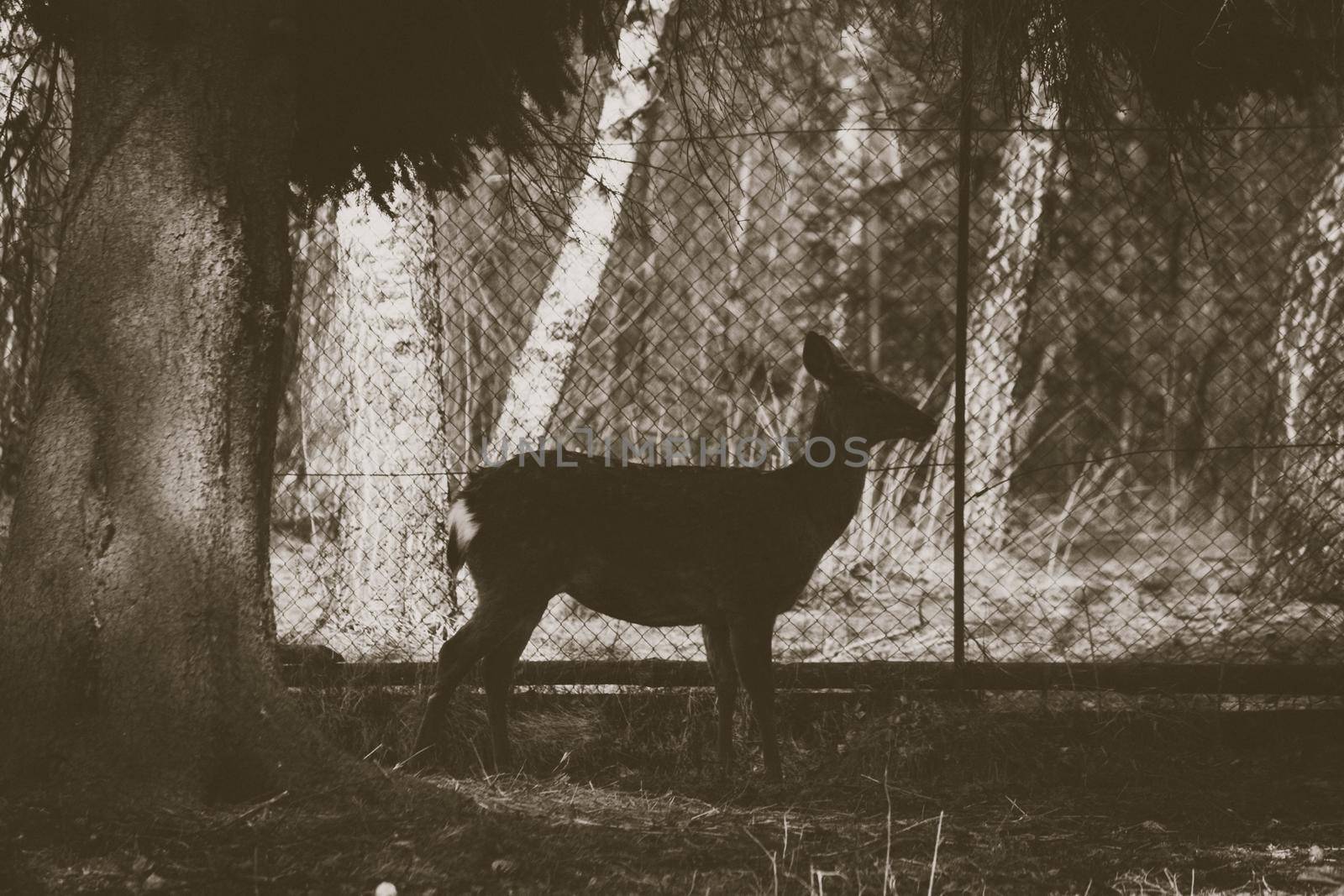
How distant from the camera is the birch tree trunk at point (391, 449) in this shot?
6570 mm

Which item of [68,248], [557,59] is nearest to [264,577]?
[68,248]

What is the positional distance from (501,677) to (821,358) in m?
1.85

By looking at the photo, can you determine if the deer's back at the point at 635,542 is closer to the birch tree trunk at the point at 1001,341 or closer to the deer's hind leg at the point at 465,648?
the deer's hind leg at the point at 465,648

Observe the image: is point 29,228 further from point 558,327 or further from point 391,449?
point 558,327

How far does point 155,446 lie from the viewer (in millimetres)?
3941

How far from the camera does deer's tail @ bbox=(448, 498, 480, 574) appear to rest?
5223 millimetres

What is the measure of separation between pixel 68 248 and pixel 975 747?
147 inches

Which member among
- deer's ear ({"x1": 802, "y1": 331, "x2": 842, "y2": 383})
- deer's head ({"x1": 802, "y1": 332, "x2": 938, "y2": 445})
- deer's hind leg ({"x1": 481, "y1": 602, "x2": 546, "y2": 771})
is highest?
deer's ear ({"x1": 802, "y1": 331, "x2": 842, "y2": 383})

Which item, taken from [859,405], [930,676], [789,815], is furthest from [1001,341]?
[789,815]

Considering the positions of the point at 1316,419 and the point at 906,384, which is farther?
the point at 906,384

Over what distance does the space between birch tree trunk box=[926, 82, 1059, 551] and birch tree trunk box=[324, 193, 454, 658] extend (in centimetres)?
412

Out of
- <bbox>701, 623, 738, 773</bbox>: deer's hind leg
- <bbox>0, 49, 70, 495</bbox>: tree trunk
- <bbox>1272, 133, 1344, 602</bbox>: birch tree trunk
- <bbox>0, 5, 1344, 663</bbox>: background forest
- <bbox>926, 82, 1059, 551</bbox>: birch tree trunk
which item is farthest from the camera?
<bbox>926, 82, 1059, 551</bbox>: birch tree trunk

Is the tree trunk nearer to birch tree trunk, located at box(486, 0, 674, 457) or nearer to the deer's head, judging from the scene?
birch tree trunk, located at box(486, 0, 674, 457)

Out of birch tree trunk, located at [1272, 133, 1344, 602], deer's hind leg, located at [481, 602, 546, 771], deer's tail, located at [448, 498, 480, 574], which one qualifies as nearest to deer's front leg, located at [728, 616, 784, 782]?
deer's hind leg, located at [481, 602, 546, 771]
